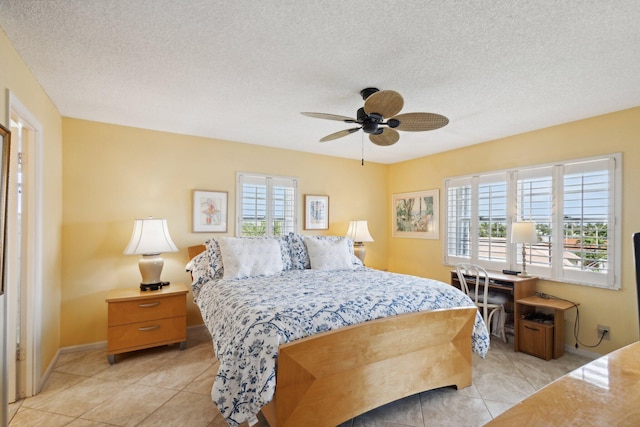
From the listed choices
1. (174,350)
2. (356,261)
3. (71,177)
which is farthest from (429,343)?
(71,177)

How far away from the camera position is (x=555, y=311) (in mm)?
3062

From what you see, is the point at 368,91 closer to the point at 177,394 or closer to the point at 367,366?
the point at 367,366

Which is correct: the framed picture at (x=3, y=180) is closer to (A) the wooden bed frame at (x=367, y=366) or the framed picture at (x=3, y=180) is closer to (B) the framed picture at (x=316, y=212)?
(A) the wooden bed frame at (x=367, y=366)

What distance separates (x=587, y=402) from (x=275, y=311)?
1.50 m

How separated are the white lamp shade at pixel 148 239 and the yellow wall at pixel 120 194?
1.17 feet

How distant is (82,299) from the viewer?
3217 millimetres

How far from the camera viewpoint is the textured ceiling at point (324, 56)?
5.23 ft

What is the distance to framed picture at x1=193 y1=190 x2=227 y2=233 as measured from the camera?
379cm

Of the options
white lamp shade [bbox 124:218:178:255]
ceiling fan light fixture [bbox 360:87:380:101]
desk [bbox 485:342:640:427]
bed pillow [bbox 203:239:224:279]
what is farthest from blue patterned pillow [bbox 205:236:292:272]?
desk [bbox 485:342:640:427]

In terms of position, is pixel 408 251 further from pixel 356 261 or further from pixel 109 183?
pixel 109 183

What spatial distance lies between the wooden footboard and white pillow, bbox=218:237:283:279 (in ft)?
4.61

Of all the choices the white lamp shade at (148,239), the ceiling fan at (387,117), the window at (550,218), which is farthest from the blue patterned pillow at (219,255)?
the window at (550,218)

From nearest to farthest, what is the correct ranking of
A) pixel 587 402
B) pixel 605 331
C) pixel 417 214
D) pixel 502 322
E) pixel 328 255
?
pixel 587 402, pixel 605 331, pixel 502 322, pixel 328 255, pixel 417 214

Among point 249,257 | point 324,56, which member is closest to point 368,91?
point 324,56
